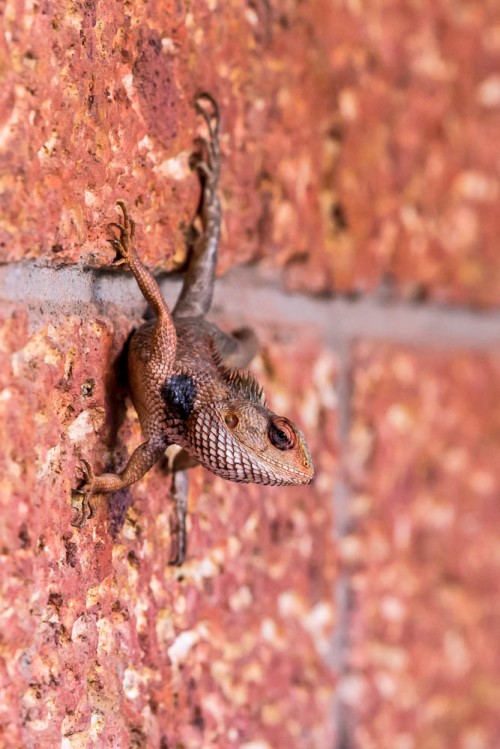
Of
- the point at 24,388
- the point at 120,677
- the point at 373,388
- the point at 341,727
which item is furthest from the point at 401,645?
the point at 24,388

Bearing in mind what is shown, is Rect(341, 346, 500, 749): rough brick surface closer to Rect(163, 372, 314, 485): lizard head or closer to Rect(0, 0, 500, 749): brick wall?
Rect(0, 0, 500, 749): brick wall

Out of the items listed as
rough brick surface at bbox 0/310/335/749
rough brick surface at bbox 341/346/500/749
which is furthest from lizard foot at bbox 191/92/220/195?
rough brick surface at bbox 341/346/500/749

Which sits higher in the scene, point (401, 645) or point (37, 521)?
point (37, 521)

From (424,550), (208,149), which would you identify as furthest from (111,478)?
(424,550)

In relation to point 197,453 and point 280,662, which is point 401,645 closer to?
point 280,662

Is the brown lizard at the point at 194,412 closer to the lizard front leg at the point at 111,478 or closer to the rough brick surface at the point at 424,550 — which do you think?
the lizard front leg at the point at 111,478

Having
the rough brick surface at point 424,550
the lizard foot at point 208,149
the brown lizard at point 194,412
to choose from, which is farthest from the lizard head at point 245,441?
the rough brick surface at point 424,550

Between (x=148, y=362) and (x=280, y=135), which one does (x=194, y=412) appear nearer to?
(x=148, y=362)
